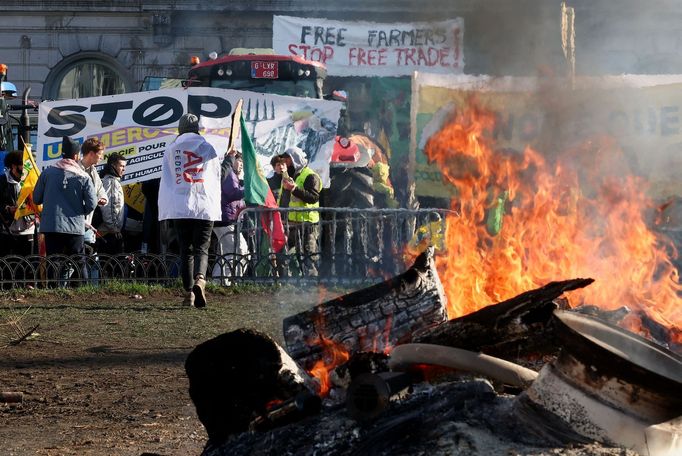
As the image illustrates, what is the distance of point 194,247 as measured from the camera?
1113 cm

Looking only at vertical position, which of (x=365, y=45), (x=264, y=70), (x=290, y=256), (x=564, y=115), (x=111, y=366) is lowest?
(x=111, y=366)

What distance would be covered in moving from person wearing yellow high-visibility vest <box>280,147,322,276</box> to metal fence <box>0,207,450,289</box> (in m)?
0.01

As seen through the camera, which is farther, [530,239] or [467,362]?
[530,239]

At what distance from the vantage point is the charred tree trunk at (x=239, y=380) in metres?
4.68

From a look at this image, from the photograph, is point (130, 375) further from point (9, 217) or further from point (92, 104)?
point (92, 104)

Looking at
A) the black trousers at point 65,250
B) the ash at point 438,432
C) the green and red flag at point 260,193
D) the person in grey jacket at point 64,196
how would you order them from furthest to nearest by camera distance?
1. the green and red flag at point 260,193
2. the black trousers at point 65,250
3. the person in grey jacket at point 64,196
4. the ash at point 438,432

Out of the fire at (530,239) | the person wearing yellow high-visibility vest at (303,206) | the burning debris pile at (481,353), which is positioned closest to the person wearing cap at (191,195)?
the person wearing yellow high-visibility vest at (303,206)

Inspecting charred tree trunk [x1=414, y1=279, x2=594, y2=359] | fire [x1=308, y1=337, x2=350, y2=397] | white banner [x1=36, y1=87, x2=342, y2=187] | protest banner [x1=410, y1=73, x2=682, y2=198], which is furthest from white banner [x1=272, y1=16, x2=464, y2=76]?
charred tree trunk [x1=414, y1=279, x2=594, y2=359]

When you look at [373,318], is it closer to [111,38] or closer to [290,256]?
[290,256]

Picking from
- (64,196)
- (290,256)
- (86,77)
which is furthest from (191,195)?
(86,77)

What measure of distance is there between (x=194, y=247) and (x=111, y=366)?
10.1ft

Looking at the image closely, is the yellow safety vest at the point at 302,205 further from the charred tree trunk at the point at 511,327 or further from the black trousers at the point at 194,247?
the charred tree trunk at the point at 511,327

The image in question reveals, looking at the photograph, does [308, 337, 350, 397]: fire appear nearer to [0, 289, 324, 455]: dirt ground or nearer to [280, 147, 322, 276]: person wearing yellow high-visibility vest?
[0, 289, 324, 455]: dirt ground

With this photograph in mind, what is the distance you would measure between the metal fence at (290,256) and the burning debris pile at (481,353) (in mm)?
6548
